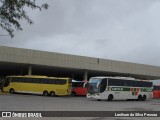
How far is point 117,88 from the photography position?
39.2 meters

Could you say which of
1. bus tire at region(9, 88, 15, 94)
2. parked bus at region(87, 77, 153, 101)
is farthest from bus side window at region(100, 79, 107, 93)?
bus tire at region(9, 88, 15, 94)

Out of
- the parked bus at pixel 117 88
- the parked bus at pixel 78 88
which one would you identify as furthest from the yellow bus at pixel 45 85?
the parked bus at pixel 117 88

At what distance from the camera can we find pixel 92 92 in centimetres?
3750

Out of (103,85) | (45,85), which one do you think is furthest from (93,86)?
(45,85)

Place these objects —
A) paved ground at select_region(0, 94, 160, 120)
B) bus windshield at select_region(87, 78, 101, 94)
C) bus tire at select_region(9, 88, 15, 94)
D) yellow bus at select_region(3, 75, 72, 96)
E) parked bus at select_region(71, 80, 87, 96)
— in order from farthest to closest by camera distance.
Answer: parked bus at select_region(71, 80, 87, 96) < bus tire at select_region(9, 88, 15, 94) < yellow bus at select_region(3, 75, 72, 96) < bus windshield at select_region(87, 78, 101, 94) < paved ground at select_region(0, 94, 160, 120)

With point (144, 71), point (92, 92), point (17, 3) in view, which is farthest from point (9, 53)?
point (17, 3)

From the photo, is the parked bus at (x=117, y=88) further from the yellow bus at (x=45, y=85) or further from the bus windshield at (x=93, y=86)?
the yellow bus at (x=45, y=85)

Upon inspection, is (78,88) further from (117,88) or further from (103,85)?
(103,85)

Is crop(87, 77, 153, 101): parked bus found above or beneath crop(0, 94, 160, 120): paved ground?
above

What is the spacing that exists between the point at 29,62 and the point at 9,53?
362 centimetres

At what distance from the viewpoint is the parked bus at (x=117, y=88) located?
3734cm

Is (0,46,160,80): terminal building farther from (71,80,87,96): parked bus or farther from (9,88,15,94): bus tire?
(71,80,87,96): parked bus

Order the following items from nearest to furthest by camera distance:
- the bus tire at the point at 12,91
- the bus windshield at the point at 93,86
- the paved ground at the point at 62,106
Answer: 1. the paved ground at the point at 62,106
2. the bus windshield at the point at 93,86
3. the bus tire at the point at 12,91

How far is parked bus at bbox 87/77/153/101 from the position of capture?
1470 inches
